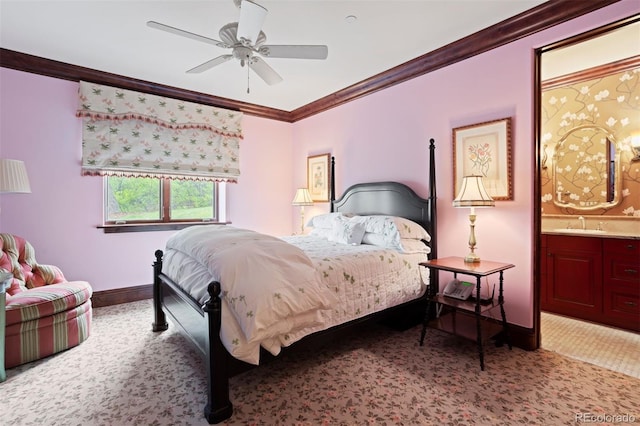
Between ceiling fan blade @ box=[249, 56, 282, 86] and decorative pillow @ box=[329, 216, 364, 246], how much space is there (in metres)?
1.58

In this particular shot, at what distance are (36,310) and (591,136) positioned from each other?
5512 millimetres

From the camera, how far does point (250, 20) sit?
2.04m

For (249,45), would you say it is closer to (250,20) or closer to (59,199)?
(250,20)

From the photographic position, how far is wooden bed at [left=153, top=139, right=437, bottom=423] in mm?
1792

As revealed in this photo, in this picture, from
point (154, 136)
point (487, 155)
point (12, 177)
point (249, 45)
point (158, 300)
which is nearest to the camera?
point (249, 45)

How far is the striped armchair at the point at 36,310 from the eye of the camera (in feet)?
7.80

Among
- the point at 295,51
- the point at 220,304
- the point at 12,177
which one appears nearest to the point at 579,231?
the point at 295,51

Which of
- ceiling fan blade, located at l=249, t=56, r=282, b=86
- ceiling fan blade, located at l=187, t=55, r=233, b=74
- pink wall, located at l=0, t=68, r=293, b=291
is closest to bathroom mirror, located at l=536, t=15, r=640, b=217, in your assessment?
ceiling fan blade, located at l=249, t=56, r=282, b=86

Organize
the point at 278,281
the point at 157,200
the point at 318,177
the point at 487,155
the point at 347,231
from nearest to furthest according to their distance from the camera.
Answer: the point at 278,281 < the point at 487,155 < the point at 347,231 < the point at 157,200 < the point at 318,177

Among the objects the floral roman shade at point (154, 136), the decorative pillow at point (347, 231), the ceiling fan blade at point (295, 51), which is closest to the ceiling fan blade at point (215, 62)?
the ceiling fan blade at point (295, 51)

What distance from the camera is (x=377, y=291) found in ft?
8.86

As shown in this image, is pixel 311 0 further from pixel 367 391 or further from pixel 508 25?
pixel 367 391

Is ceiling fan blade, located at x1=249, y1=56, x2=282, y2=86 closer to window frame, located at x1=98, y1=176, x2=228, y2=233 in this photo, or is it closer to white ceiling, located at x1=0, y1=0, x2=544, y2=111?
white ceiling, located at x1=0, y1=0, x2=544, y2=111

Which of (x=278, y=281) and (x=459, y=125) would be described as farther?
(x=459, y=125)
